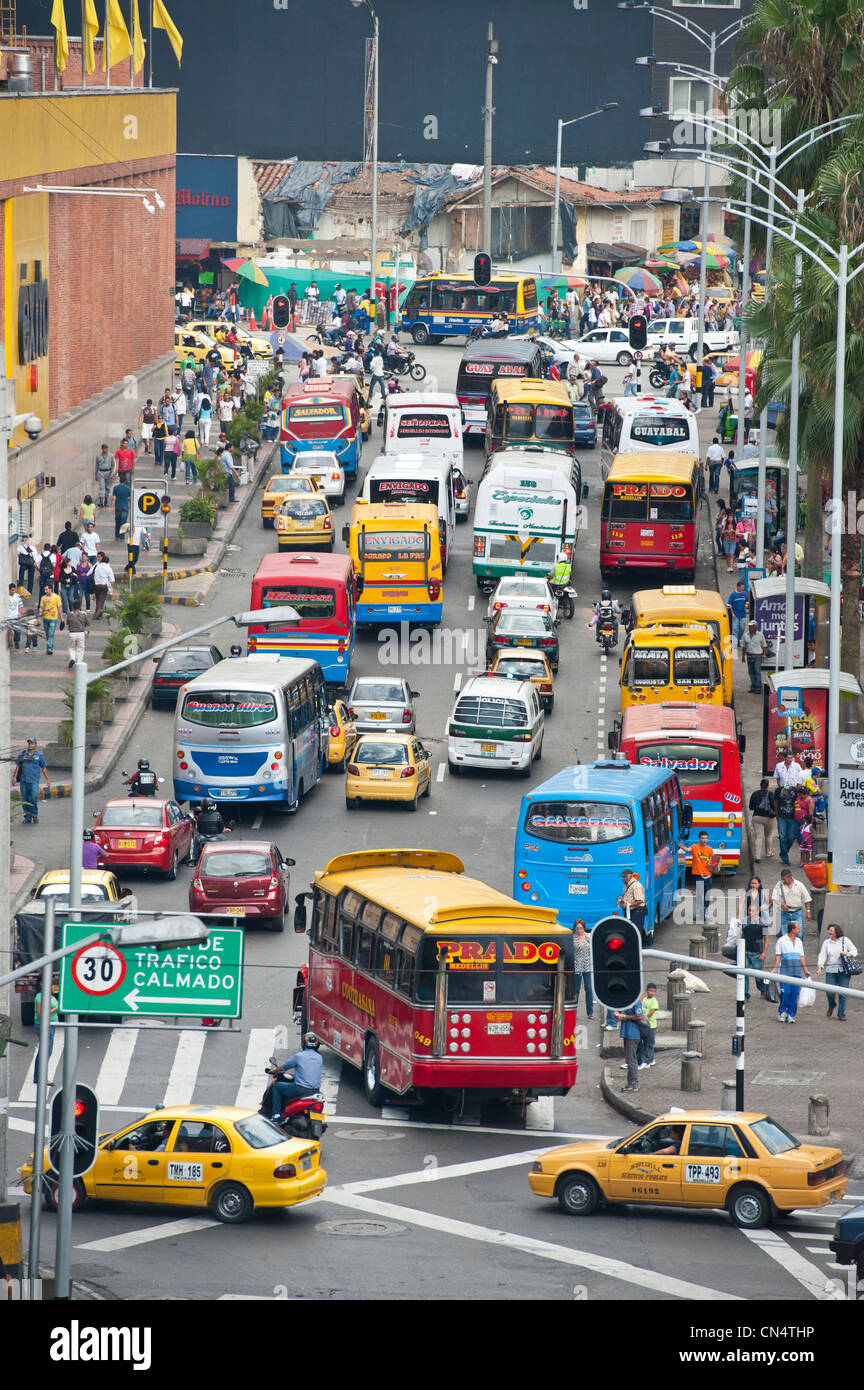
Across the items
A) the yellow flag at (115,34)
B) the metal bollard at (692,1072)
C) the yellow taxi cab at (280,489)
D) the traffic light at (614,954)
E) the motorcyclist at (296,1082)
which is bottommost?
the metal bollard at (692,1072)

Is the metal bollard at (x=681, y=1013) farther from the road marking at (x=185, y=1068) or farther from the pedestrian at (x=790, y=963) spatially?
the road marking at (x=185, y=1068)

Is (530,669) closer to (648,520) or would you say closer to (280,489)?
(648,520)

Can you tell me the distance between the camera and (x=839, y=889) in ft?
109

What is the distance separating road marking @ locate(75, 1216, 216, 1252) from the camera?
861 inches

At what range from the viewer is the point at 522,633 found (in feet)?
155

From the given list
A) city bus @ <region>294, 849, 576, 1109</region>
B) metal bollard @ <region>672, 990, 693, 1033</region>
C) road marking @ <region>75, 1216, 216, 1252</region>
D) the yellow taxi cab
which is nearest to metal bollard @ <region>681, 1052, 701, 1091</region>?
city bus @ <region>294, 849, 576, 1109</region>

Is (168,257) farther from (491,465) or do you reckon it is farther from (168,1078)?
(168,1078)

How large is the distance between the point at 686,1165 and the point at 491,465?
34935 millimetres

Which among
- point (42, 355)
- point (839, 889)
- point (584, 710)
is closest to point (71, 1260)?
point (839, 889)

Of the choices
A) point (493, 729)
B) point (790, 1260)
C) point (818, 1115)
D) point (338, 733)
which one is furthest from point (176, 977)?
point (338, 733)

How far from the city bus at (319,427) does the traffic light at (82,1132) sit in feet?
137

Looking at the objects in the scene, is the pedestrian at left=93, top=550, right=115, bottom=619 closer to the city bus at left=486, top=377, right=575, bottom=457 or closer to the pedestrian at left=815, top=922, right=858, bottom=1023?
the city bus at left=486, top=377, right=575, bottom=457

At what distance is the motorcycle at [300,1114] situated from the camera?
2464 centimetres

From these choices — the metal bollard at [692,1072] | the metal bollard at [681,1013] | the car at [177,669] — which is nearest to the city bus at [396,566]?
the car at [177,669]
